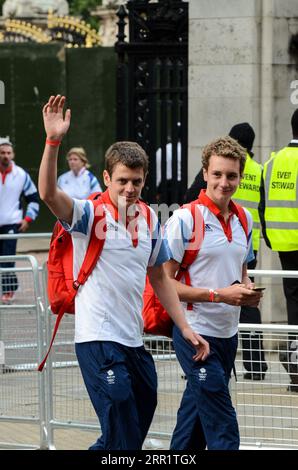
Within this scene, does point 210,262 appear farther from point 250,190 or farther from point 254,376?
point 250,190

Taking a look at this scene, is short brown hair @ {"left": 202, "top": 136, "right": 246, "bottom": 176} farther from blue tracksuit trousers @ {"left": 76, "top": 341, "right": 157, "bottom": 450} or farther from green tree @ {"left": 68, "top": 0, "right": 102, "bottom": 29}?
green tree @ {"left": 68, "top": 0, "right": 102, "bottom": 29}

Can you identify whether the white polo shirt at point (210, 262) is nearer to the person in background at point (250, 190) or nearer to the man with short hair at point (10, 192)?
the person in background at point (250, 190)

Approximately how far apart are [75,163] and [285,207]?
22.7 ft

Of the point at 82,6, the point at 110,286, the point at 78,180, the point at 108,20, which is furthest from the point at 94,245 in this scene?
the point at 82,6

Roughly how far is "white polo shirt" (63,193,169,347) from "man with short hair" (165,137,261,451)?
0.39 metres

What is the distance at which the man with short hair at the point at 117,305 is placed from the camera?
6.52m

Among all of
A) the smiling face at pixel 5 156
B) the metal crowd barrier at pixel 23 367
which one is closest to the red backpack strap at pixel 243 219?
the metal crowd barrier at pixel 23 367

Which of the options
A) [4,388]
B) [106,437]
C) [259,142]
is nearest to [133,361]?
[106,437]

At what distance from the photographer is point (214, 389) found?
6934 millimetres

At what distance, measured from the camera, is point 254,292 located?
6785mm

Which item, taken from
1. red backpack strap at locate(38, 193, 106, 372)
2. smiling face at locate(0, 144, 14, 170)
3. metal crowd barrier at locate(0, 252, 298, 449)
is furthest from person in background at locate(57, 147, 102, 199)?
red backpack strap at locate(38, 193, 106, 372)

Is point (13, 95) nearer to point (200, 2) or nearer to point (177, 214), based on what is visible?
point (200, 2)

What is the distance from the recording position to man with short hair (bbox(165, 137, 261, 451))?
6.95 m

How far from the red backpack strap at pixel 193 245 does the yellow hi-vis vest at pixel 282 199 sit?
368 cm
